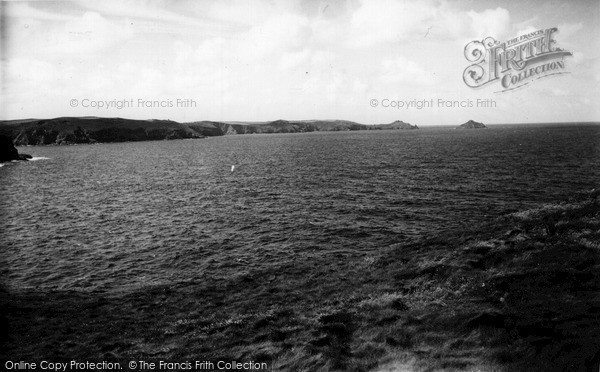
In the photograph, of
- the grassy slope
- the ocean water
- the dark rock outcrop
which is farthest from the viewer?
the dark rock outcrop

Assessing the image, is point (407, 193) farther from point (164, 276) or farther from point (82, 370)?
point (82, 370)

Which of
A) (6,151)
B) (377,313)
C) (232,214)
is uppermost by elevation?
(6,151)

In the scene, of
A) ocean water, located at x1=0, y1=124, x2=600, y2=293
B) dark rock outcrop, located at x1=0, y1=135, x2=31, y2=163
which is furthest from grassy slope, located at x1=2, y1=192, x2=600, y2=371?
dark rock outcrop, located at x1=0, y1=135, x2=31, y2=163

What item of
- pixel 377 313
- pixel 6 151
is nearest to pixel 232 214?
pixel 377 313

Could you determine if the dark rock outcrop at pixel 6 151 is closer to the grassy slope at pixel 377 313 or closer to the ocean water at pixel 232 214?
the ocean water at pixel 232 214

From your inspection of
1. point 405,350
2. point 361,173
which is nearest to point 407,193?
point 361,173

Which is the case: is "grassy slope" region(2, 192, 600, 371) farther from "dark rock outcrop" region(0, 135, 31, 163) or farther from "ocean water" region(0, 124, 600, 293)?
"dark rock outcrop" region(0, 135, 31, 163)

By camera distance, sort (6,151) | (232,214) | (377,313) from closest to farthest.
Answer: (377,313)
(232,214)
(6,151)

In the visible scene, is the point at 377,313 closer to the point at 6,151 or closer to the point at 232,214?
the point at 232,214
